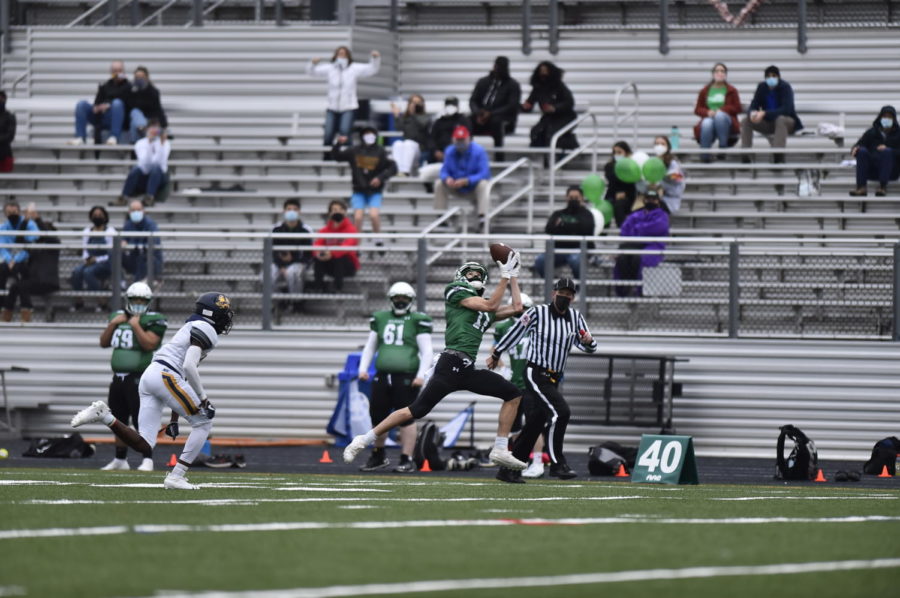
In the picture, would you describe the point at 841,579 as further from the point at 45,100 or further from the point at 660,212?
the point at 45,100

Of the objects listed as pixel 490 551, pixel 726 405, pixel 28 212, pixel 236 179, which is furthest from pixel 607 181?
pixel 490 551

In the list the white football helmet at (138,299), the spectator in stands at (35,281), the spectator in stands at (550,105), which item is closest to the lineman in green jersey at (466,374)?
the white football helmet at (138,299)

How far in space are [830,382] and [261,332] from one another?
6.77 metres

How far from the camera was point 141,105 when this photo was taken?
24641 mm

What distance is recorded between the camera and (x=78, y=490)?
11609 millimetres

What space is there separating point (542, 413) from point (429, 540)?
20.8 feet

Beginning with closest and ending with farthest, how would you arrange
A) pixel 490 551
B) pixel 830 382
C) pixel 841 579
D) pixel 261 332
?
1. pixel 841 579
2. pixel 490 551
3. pixel 830 382
4. pixel 261 332

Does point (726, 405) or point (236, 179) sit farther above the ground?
point (236, 179)

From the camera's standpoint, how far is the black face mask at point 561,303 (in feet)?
48.0

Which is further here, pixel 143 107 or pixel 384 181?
pixel 143 107

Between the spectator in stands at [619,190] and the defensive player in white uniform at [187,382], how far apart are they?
359 inches

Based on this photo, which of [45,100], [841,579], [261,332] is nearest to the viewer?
[841,579]

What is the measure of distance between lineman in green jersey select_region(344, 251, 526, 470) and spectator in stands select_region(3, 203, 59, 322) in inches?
331

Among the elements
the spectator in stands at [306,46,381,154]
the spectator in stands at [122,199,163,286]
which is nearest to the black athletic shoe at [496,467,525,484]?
the spectator in stands at [122,199,163,286]
